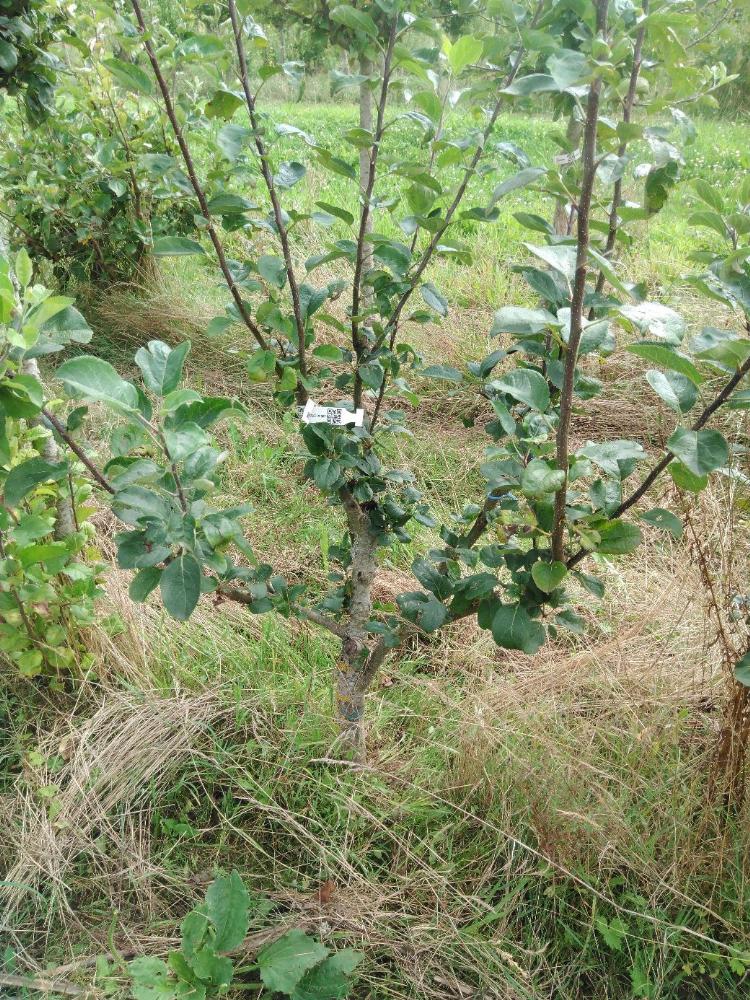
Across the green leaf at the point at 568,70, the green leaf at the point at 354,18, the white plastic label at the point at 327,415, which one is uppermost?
the green leaf at the point at 354,18

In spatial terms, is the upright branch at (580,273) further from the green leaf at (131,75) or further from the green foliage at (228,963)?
the green foliage at (228,963)

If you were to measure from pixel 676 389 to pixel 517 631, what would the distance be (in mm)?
431

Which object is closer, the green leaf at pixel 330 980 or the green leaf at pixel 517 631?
the green leaf at pixel 517 631

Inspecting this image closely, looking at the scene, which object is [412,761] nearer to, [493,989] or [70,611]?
[493,989]

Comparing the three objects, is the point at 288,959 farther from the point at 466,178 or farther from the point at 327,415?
the point at 466,178

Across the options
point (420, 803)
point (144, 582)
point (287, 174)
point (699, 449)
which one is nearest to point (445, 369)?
point (287, 174)

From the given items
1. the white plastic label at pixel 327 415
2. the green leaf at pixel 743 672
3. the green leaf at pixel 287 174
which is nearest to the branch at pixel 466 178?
the white plastic label at pixel 327 415

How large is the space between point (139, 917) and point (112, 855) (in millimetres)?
146

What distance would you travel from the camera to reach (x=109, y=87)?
3779mm

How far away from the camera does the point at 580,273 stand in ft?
2.97

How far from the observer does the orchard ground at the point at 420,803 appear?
1.47m

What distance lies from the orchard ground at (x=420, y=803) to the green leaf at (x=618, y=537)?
0.38 metres

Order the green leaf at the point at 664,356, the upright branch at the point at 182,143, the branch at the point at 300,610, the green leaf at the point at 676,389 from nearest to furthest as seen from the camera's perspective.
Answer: the green leaf at the point at 664,356 → the green leaf at the point at 676,389 → the upright branch at the point at 182,143 → the branch at the point at 300,610

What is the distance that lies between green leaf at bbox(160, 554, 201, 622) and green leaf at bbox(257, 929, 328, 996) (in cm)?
69
